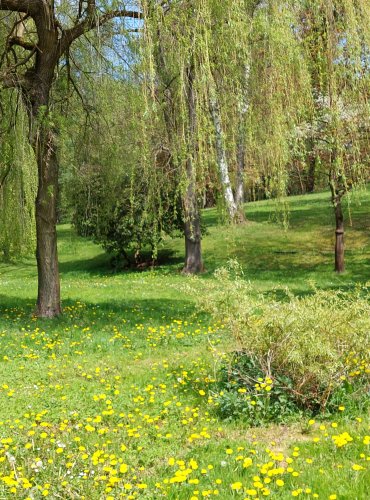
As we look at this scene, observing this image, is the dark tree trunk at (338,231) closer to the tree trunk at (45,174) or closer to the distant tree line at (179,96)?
the distant tree line at (179,96)

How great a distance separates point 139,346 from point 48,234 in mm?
2508

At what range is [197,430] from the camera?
4398mm

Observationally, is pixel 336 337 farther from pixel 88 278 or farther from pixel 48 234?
pixel 88 278

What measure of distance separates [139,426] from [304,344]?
1.46 meters

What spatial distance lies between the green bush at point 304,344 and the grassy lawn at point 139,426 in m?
0.25

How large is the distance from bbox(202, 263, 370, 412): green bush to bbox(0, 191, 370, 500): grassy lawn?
0.82 ft

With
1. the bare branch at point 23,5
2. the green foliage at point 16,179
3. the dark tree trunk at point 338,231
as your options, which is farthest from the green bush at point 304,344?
the dark tree trunk at point 338,231

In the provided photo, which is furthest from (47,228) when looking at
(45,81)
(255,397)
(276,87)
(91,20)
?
(255,397)

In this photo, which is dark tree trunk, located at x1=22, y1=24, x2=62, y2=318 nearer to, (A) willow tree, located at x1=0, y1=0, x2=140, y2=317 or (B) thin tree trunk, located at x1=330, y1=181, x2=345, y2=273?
(A) willow tree, located at x1=0, y1=0, x2=140, y2=317

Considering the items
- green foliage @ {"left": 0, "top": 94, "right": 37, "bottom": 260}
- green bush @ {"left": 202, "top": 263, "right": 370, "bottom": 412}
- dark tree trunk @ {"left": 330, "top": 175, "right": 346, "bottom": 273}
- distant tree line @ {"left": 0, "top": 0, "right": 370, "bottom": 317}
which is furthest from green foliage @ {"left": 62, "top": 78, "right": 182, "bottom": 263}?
dark tree trunk @ {"left": 330, "top": 175, "right": 346, "bottom": 273}

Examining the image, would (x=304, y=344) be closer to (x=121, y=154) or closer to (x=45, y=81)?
Answer: (x=45, y=81)

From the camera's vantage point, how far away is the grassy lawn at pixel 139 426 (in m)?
3.46

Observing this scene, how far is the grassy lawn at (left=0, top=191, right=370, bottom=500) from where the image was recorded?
11.3 ft

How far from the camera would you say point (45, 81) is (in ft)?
27.0
